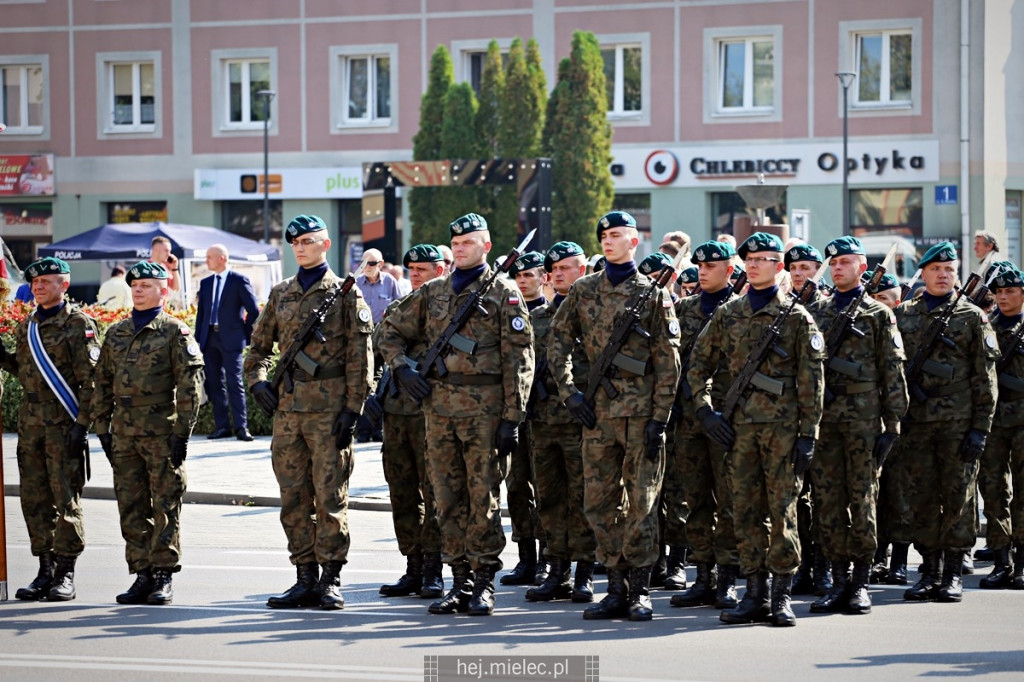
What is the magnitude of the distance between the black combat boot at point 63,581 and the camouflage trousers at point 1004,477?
5877 millimetres

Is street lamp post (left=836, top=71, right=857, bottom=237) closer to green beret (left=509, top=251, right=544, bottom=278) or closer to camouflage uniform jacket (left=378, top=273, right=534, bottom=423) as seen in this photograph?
green beret (left=509, top=251, right=544, bottom=278)

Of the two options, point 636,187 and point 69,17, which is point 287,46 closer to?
point 69,17

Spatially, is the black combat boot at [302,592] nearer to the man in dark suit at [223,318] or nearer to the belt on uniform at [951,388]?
the belt on uniform at [951,388]

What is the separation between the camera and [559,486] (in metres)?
10.1

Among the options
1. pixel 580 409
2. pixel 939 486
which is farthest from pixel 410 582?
pixel 939 486

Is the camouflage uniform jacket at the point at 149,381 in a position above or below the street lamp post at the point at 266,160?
below

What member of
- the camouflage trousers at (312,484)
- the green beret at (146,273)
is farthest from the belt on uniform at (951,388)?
the green beret at (146,273)

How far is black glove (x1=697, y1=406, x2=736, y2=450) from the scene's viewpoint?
9.06m

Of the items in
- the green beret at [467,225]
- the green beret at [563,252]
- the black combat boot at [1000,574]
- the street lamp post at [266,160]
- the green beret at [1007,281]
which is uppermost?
the street lamp post at [266,160]

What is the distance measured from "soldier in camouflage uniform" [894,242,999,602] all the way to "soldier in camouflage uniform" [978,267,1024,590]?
16.2 inches

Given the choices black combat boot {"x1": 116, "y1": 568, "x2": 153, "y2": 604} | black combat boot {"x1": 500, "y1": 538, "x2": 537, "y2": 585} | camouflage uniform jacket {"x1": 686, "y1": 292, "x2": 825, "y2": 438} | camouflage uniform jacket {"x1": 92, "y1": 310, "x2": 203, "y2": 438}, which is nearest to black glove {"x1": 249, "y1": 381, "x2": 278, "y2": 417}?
camouflage uniform jacket {"x1": 92, "y1": 310, "x2": 203, "y2": 438}

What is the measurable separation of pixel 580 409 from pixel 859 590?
196cm

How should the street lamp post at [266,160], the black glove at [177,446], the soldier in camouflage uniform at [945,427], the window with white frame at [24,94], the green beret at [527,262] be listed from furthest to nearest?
1. the window with white frame at [24,94]
2. the street lamp post at [266,160]
3. the green beret at [527,262]
4. the soldier in camouflage uniform at [945,427]
5. the black glove at [177,446]

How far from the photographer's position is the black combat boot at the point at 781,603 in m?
8.85
